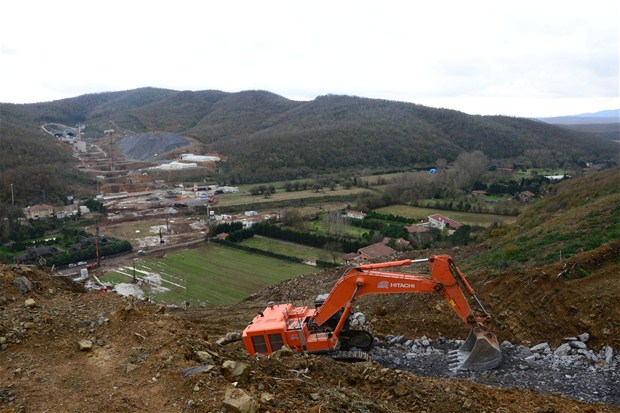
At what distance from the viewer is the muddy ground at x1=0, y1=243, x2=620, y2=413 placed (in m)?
5.29

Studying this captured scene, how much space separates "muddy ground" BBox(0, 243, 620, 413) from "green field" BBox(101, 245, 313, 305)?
45.6ft

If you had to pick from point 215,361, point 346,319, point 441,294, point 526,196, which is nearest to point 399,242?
point 346,319

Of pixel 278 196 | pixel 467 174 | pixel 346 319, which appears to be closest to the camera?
pixel 346 319

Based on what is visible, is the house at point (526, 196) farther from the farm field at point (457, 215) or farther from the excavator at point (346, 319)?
the excavator at point (346, 319)

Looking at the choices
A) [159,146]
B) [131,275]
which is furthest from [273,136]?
[131,275]

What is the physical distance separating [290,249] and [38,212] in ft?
80.6

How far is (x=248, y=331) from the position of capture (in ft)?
28.4

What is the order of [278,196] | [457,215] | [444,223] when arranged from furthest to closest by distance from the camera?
[278,196] → [457,215] → [444,223]

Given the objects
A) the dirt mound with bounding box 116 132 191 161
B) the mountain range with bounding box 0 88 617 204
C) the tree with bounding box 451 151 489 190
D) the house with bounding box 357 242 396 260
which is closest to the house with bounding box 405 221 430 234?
the house with bounding box 357 242 396 260

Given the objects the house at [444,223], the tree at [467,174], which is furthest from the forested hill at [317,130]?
the house at [444,223]

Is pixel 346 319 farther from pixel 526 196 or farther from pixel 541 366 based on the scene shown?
pixel 526 196

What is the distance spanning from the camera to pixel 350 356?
8.70 m

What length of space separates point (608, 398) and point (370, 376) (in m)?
3.67

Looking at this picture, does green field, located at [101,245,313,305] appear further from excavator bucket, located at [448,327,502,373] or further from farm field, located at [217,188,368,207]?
farm field, located at [217,188,368,207]
